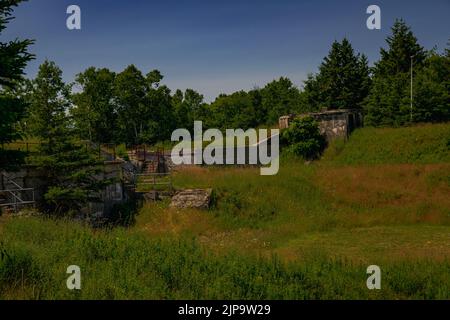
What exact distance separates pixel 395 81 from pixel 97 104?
30303 millimetres

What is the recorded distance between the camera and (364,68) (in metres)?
45.8

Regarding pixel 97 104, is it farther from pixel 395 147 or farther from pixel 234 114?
pixel 395 147

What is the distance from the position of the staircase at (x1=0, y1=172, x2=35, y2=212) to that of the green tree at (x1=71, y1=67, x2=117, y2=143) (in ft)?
73.1

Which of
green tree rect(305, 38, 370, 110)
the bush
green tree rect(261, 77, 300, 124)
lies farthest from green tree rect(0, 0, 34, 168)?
green tree rect(261, 77, 300, 124)

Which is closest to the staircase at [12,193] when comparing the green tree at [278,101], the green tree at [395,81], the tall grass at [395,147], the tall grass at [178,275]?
the tall grass at [178,275]

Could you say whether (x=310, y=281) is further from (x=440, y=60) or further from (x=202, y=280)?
(x=440, y=60)

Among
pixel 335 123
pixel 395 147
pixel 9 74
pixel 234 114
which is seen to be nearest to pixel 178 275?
pixel 9 74

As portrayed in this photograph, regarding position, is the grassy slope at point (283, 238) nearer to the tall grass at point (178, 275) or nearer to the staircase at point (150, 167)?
the tall grass at point (178, 275)

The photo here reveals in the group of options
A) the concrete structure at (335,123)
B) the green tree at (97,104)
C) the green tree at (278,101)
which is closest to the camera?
the concrete structure at (335,123)

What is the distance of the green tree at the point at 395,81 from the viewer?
3622cm

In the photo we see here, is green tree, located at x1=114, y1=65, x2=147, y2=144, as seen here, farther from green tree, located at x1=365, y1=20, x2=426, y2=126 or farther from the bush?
green tree, located at x1=365, y1=20, x2=426, y2=126

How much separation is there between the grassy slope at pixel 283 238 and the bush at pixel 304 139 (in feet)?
3.82

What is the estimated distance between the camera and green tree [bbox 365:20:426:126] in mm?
36219

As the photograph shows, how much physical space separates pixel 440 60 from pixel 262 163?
82.9 ft
